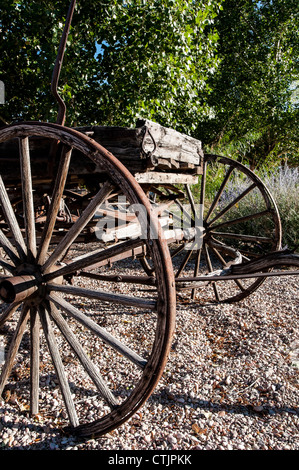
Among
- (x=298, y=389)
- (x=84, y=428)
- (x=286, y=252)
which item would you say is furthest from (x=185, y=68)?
(x=84, y=428)

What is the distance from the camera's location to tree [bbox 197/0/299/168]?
10023 mm

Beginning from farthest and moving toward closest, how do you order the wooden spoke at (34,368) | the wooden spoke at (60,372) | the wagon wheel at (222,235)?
1. the wagon wheel at (222,235)
2. the wooden spoke at (34,368)
3. the wooden spoke at (60,372)

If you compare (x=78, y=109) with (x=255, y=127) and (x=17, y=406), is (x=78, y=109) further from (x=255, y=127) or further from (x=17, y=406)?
(x=255, y=127)

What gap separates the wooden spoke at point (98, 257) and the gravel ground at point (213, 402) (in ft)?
2.50

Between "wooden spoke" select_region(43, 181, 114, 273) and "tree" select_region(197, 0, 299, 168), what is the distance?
8.49 metres

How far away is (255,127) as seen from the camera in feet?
34.1

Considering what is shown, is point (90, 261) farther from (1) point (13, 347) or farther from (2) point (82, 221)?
(1) point (13, 347)

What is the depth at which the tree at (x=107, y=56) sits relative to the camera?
4.96 meters

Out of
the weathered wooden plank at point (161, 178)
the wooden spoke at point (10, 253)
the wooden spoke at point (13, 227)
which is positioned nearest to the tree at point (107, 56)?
the weathered wooden plank at point (161, 178)

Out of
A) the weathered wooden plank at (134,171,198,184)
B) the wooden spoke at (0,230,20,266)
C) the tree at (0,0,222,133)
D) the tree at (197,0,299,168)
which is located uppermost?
the tree at (197,0,299,168)

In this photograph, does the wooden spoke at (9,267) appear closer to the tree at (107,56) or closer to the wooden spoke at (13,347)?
the wooden spoke at (13,347)

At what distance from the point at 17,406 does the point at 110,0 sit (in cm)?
508

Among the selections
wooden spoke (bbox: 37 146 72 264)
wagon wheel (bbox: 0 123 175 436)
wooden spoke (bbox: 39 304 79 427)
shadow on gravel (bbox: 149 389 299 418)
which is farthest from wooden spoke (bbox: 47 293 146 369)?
shadow on gravel (bbox: 149 389 299 418)

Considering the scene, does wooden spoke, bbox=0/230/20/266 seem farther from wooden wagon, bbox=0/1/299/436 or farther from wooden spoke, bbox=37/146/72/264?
wooden spoke, bbox=37/146/72/264
